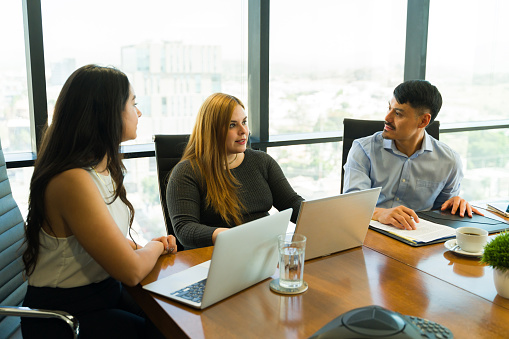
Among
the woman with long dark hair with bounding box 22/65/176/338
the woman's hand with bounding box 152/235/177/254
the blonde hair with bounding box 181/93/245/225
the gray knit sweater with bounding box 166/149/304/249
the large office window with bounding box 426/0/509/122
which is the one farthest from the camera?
the large office window with bounding box 426/0/509/122

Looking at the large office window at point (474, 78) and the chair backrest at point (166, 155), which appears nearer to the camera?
the chair backrest at point (166, 155)

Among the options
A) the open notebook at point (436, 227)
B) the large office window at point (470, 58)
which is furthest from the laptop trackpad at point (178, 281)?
the large office window at point (470, 58)

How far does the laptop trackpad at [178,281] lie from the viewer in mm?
1338

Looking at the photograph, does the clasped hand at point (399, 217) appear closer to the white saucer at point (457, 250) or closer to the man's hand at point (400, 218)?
the man's hand at point (400, 218)

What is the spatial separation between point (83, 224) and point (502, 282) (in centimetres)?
114

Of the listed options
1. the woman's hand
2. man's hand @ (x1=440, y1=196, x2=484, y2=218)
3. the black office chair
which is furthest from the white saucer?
the black office chair

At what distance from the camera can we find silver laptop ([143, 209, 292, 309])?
48.0 inches

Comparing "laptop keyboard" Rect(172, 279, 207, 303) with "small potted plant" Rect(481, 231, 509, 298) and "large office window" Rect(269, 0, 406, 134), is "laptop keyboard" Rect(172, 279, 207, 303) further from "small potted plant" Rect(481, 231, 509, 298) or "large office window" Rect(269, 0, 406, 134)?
"large office window" Rect(269, 0, 406, 134)

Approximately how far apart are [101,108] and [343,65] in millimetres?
2428

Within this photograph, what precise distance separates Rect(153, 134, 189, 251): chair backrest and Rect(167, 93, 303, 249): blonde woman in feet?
0.47

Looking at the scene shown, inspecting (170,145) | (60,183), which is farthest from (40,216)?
(170,145)

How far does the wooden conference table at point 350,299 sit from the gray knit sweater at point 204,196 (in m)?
0.32

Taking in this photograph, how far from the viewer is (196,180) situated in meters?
2.09

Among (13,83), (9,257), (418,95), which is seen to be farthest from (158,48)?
(9,257)
